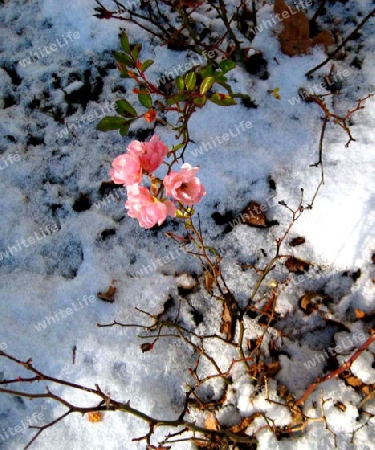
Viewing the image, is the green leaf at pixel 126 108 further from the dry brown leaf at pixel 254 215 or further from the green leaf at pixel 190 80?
the dry brown leaf at pixel 254 215

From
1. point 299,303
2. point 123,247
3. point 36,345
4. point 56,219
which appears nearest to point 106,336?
point 36,345

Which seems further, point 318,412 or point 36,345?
point 36,345

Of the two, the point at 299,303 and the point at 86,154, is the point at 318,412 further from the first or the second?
the point at 86,154

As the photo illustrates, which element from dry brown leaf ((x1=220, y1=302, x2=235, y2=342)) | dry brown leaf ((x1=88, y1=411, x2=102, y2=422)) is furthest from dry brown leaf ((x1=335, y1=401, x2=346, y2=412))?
dry brown leaf ((x1=88, y1=411, x2=102, y2=422))

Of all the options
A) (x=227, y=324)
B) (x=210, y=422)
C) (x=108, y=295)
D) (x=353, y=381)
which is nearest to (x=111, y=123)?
(x=108, y=295)

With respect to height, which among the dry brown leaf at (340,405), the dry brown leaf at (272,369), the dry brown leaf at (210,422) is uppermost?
the dry brown leaf at (272,369)

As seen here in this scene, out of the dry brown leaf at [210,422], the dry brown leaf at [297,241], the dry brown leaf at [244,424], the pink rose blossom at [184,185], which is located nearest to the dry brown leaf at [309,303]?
the dry brown leaf at [297,241]
